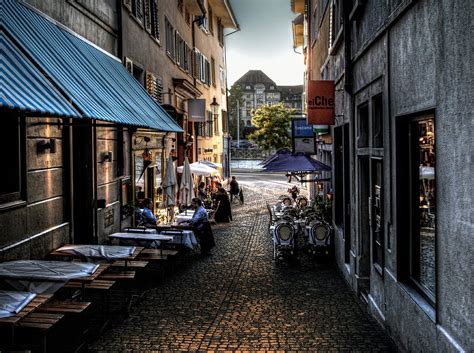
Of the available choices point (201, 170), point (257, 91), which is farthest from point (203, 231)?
point (257, 91)

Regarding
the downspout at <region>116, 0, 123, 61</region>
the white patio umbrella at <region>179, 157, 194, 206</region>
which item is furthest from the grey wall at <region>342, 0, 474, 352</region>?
the white patio umbrella at <region>179, 157, 194, 206</region>

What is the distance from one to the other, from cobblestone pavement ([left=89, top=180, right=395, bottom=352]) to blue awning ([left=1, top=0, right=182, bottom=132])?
9.83ft

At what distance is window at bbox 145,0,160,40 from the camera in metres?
17.9

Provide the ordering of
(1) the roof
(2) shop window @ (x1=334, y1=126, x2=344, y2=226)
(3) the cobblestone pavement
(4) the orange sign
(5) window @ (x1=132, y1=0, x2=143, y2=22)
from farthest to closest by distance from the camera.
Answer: (1) the roof, (5) window @ (x1=132, y1=0, x2=143, y2=22), (2) shop window @ (x1=334, y1=126, x2=344, y2=226), (4) the orange sign, (3) the cobblestone pavement

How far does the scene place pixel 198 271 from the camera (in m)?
13.1

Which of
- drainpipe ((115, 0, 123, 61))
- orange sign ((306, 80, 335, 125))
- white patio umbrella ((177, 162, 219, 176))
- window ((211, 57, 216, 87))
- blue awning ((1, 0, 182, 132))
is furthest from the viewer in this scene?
window ((211, 57, 216, 87))

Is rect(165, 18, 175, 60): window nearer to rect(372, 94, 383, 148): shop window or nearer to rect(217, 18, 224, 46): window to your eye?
rect(372, 94, 383, 148): shop window

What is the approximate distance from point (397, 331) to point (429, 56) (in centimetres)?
348

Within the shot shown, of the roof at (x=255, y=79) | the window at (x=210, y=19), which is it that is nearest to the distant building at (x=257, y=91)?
the roof at (x=255, y=79)

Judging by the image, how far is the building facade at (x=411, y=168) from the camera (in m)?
5.10

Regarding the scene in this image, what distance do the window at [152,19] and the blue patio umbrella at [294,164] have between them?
18.7 ft

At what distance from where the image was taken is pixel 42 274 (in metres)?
7.43

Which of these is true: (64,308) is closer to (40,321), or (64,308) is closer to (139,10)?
(40,321)

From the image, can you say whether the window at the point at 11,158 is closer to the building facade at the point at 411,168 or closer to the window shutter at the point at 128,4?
the building facade at the point at 411,168
